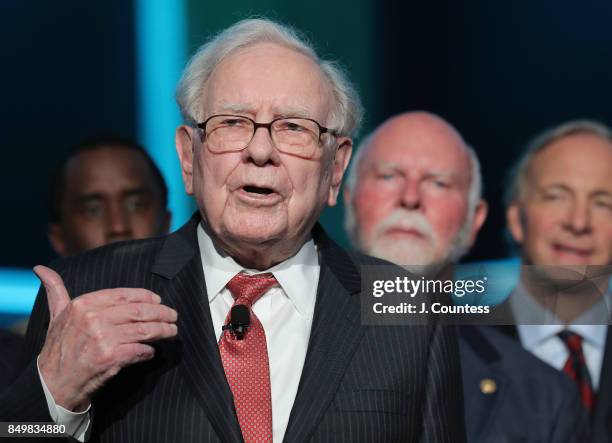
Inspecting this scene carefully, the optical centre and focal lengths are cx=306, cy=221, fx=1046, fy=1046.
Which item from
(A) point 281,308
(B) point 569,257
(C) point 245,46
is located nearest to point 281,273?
(A) point 281,308

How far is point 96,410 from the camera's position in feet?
7.06

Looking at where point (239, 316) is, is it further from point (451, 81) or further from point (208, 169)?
point (451, 81)

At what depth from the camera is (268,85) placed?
7.55ft

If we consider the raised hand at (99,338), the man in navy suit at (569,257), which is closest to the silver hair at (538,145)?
the man in navy suit at (569,257)

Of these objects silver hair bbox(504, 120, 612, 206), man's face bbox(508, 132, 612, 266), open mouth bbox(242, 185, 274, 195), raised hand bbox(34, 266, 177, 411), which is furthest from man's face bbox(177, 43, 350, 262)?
silver hair bbox(504, 120, 612, 206)

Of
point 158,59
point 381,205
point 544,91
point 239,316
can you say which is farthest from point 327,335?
point 544,91

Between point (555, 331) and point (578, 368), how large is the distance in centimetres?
15

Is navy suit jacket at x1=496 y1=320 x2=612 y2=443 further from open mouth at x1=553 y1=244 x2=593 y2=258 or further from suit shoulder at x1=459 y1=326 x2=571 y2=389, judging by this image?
open mouth at x1=553 y1=244 x2=593 y2=258

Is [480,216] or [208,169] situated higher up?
[480,216]

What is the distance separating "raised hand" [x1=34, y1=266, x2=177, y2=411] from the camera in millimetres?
2008

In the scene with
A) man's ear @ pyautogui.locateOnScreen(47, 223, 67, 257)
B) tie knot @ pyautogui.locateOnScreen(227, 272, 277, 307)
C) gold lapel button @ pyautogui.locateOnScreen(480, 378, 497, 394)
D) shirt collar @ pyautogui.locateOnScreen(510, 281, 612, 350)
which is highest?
man's ear @ pyautogui.locateOnScreen(47, 223, 67, 257)

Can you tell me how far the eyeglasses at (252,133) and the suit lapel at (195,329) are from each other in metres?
0.24

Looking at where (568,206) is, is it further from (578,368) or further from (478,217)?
(578,368)

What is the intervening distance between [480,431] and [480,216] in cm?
100
